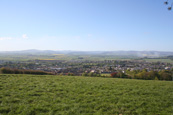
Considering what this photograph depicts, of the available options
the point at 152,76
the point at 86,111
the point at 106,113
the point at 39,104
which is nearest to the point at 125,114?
the point at 106,113

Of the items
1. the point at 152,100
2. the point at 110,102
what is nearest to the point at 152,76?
the point at 152,100

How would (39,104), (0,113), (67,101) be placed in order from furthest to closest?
(67,101), (39,104), (0,113)

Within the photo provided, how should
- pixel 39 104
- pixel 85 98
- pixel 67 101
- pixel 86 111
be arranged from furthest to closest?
pixel 85 98, pixel 67 101, pixel 39 104, pixel 86 111

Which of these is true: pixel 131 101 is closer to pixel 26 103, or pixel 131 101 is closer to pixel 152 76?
pixel 26 103

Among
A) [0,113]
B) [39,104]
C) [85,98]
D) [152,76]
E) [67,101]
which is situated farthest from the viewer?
[152,76]

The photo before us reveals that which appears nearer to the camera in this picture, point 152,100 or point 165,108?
point 165,108

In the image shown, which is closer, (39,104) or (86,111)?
(86,111)

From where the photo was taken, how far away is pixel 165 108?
713cm

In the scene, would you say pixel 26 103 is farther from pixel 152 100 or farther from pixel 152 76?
pixel 152 76

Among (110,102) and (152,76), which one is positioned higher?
(110,102)

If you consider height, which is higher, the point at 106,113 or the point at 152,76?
the point at 106,113

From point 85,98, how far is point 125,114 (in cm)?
273

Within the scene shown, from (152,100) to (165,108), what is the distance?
120cm

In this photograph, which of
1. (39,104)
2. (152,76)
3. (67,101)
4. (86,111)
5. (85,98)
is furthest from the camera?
(152,76)
